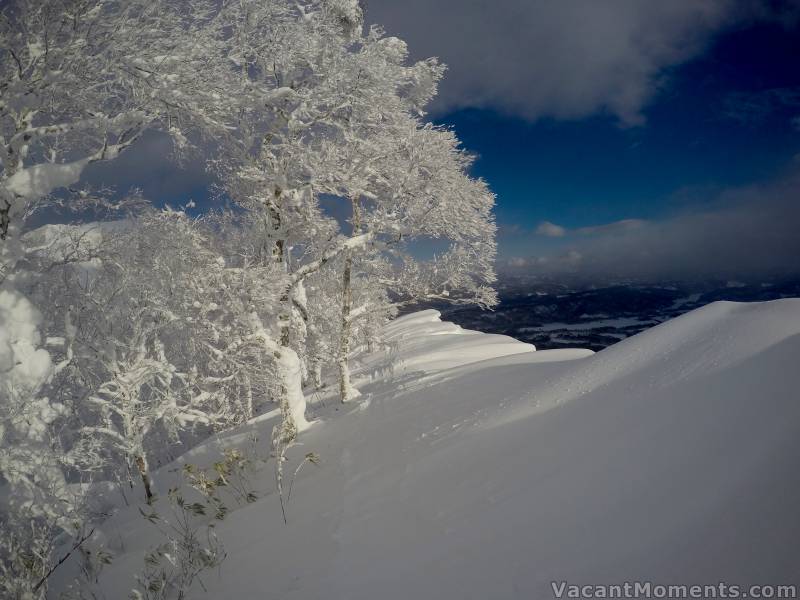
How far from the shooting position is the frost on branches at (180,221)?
4324 mm

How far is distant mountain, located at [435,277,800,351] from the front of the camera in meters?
62.6

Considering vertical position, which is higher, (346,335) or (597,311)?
(346,335)

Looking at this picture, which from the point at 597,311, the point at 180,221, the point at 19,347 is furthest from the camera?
the point at 597,311

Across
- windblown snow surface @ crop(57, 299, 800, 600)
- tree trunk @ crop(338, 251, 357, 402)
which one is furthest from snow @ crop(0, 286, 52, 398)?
tree trunk @ crop(338, 251, 357, 402)

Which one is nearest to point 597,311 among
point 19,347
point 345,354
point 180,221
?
point 345,354

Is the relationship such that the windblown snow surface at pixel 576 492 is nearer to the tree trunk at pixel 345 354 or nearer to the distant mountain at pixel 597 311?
the tree trunk at pixel 345 354

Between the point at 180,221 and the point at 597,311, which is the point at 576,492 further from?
the point at 597,311

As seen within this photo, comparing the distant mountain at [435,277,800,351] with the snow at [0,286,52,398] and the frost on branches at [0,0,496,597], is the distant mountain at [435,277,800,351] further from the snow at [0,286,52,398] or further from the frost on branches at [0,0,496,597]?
the snow at [0,286,52,398]

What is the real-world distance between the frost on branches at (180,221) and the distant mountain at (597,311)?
47.8 metres

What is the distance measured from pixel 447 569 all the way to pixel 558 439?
158cm

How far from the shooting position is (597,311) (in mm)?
86250

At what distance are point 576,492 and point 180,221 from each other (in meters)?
7.79

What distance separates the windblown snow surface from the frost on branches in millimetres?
1172

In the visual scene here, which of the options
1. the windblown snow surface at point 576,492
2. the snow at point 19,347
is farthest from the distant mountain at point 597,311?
the snow at point 19,347
